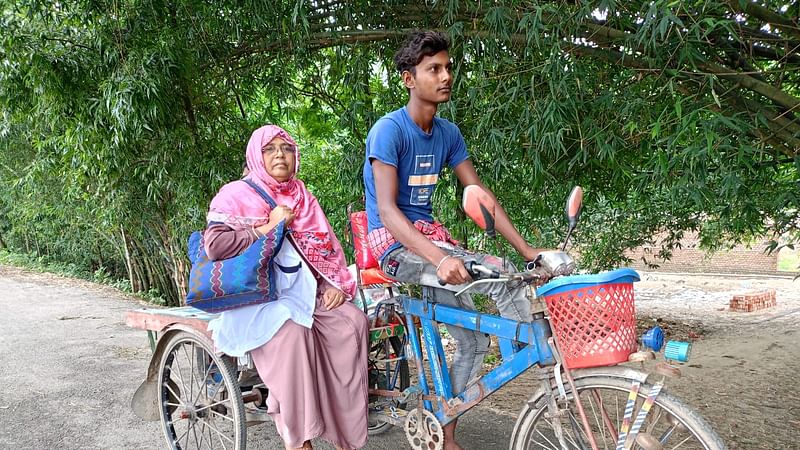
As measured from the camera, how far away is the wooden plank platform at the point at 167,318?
2943mm

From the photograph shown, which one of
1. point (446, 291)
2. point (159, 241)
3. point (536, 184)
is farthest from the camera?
point (159, 241)

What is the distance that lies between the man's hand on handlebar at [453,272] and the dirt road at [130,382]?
62.5 inches

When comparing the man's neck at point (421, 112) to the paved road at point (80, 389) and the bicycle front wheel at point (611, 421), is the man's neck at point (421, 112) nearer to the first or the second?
the bicycle front wheel at point (611, 421)

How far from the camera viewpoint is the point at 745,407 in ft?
14.0

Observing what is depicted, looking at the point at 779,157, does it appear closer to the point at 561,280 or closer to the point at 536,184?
the point at 536,184

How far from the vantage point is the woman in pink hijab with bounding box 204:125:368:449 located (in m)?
2.59

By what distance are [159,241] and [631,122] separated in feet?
22.2

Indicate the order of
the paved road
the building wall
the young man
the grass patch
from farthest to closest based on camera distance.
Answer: the building wall < the grass patch < the paved road < the young man

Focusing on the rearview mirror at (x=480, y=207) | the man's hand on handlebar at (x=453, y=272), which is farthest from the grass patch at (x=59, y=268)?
the rearview mirror at (x=480, y=207)

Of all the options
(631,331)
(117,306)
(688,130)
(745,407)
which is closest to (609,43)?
(688,130)

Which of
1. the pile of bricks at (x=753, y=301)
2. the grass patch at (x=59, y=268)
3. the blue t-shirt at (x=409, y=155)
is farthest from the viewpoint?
the grass patch at (x=59, y=268)

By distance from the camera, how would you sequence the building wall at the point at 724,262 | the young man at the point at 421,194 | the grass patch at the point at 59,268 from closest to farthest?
the young man at the point at 421,194
the grass patch at the point at 59,268
the building wall at the point at 724,262

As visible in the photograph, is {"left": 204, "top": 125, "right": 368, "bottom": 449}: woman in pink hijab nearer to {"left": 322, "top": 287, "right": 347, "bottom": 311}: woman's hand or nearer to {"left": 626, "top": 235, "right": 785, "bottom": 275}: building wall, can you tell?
{"left": 322, "top": 287, "right": 347, "bottom": 311}: woman's hand

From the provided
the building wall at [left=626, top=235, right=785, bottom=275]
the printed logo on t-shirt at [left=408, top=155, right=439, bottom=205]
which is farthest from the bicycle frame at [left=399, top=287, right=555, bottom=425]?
the building wall at [left=626, top=235, right=785, bottom=275]
